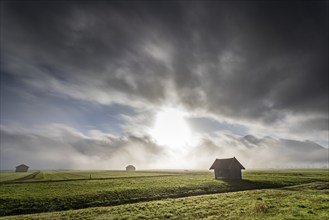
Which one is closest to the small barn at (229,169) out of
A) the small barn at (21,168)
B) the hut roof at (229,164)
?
the hut roof at (229,164)

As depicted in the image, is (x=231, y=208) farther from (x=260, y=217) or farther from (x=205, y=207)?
(x=260, y=217)

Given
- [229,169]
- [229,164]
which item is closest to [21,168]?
[229,164]

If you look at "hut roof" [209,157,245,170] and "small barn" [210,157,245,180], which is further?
"hut roof" [209,157,245,170]

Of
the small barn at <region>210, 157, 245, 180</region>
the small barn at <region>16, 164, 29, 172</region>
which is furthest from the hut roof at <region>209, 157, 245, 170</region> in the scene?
the small barn at <region>16, 164, 29, 172</region>

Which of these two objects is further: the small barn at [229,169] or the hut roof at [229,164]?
the hut roof at [229,164]

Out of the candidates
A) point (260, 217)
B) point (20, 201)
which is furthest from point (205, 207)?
point (20, 201)

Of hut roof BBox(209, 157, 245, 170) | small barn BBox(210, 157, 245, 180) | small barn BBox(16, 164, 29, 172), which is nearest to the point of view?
small barn BBox(210, 157, 245, 180)

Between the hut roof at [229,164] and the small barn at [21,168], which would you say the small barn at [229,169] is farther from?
the small barn at [21,168]

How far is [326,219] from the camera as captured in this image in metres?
16.7

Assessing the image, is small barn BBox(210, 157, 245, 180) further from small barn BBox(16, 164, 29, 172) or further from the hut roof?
small barn BBox(16, 164, 29, 172)

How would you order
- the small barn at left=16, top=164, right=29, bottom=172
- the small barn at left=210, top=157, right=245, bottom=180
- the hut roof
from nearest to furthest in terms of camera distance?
the small barn at left=210, top=157, right=245, bottom=180, the hut roof, the small barn at left=16, top=164, right=29, bottom=172

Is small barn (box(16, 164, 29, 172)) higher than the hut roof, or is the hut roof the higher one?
the hut roof

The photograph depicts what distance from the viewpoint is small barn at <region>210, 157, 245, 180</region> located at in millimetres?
62562

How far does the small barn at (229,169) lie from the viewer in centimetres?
6256
